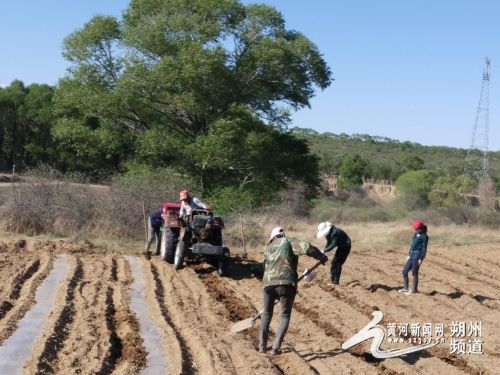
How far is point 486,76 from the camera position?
156 feet

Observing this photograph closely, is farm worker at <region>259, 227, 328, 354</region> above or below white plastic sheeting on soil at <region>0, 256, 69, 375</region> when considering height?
above

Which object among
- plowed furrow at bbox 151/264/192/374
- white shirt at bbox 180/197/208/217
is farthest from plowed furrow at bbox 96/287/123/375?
white shirt at bbox 180/197/208/217

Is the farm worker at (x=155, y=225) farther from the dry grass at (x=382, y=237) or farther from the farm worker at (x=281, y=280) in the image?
the farm worker at (x=281, y=280)

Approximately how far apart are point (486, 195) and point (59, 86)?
86.2 ft

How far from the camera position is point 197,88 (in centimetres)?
2564

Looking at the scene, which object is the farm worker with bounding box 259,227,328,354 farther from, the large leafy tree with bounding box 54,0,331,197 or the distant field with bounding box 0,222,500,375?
the large leafy tree with bounding box 54,0,331,197

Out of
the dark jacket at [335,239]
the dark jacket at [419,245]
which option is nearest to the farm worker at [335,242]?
the dark jacket at [335,239]

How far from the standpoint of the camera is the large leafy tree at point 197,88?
25.5m

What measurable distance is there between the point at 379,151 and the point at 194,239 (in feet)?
300

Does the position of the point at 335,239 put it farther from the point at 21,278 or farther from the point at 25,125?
the point at 25,125

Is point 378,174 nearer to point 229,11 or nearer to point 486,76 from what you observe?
point 486,76

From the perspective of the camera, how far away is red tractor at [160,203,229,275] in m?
13.3

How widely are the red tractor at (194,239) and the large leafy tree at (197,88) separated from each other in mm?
10923

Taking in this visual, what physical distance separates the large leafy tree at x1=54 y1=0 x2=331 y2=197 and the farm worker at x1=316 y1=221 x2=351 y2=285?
1277 cm
